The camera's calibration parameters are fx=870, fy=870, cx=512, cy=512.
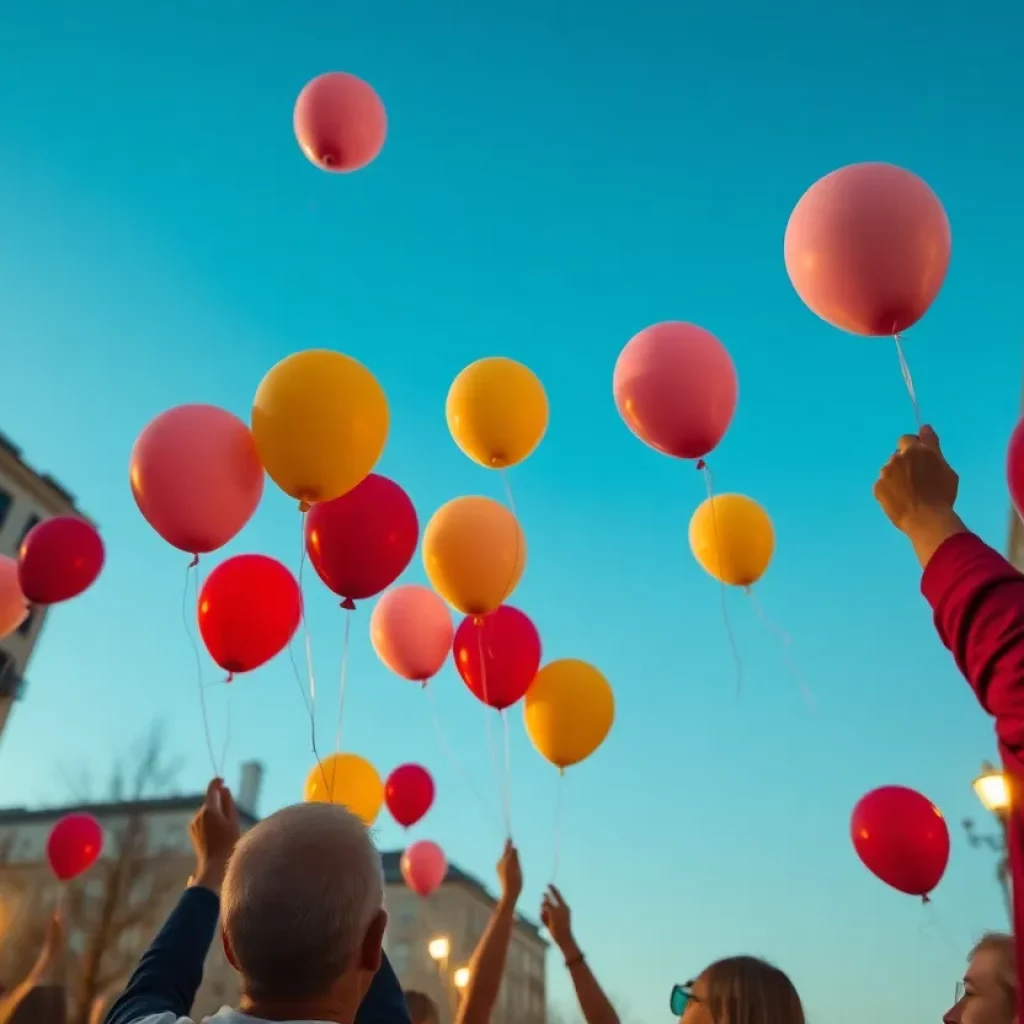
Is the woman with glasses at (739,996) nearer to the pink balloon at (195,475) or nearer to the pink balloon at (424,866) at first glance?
the pink balloon at (195,475)

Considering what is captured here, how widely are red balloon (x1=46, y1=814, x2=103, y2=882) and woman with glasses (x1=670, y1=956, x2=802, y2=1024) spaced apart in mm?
6256

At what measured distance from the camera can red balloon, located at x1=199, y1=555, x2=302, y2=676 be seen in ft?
14.9

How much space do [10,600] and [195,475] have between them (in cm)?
352

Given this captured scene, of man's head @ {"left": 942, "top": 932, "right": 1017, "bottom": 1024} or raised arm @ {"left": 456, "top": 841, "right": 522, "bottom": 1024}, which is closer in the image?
man's head @ {"left": 942, "top": 932, "right": 1017, "bottom": 1024}

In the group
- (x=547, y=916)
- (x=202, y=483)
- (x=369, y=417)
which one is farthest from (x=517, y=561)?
(x=547, y=916)

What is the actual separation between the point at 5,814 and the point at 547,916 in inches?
1566

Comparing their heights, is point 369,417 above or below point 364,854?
above

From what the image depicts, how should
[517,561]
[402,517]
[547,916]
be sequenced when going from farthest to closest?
[517,561] < [402,517] < [547,916]

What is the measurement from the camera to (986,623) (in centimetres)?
110

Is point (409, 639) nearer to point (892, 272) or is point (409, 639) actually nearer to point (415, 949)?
point (892, 272)

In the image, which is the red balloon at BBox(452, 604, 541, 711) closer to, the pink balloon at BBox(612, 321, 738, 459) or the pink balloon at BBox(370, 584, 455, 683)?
the pink balloon at BBox(370, 584, 455, 683)

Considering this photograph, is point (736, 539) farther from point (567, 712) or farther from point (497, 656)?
point (497, 656)

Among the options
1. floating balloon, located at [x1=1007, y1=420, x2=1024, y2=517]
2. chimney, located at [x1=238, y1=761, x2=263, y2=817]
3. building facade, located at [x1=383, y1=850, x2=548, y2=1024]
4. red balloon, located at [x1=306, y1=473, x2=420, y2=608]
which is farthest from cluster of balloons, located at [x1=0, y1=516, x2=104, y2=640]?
chimney, located at [x1=238, y1=761, x2=263, y2=817]

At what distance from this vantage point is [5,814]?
1393 inches
